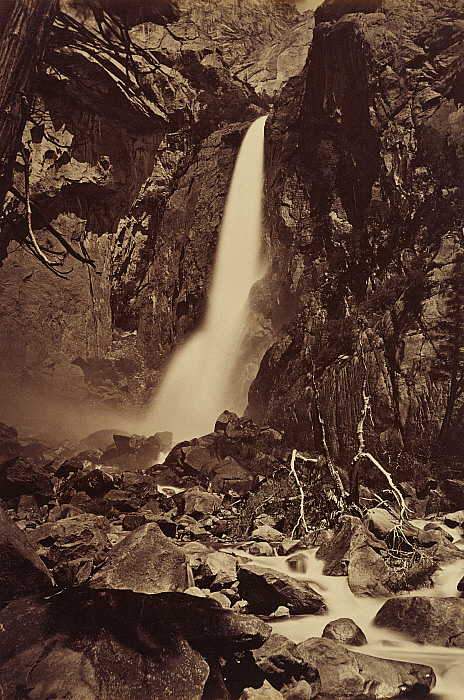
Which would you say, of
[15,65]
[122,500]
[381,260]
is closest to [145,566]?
[122,500]

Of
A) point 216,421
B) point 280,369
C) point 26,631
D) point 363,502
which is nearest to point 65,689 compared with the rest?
point 26,631

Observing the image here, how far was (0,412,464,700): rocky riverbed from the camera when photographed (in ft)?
8.28

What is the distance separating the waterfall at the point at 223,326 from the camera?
5.83 m

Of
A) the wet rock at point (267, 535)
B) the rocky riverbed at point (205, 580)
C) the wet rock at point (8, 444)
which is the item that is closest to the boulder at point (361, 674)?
the rocky riverbed at point (205, 580)

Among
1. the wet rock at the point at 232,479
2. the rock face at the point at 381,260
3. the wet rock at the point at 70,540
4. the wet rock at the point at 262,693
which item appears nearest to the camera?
the wet rock at the point at 262,693

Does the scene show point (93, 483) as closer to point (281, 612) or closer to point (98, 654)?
point (98, 654)

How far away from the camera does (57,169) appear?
8.29m

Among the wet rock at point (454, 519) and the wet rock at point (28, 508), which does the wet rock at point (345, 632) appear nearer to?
the wet rock at point (454, 519)

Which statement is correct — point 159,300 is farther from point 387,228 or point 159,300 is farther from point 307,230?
point 387,228

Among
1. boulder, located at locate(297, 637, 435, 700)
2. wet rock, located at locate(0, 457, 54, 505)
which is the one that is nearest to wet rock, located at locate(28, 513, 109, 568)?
wet rock, located at locate(0, 457, 54, 505)

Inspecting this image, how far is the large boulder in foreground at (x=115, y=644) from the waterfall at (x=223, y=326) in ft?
8.23

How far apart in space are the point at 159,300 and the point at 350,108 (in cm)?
390

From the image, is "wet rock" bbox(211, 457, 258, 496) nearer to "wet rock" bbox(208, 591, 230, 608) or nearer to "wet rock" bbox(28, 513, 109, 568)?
"wet rock" bbox(28, 513, 109, 568)

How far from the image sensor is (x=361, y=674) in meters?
2.62
